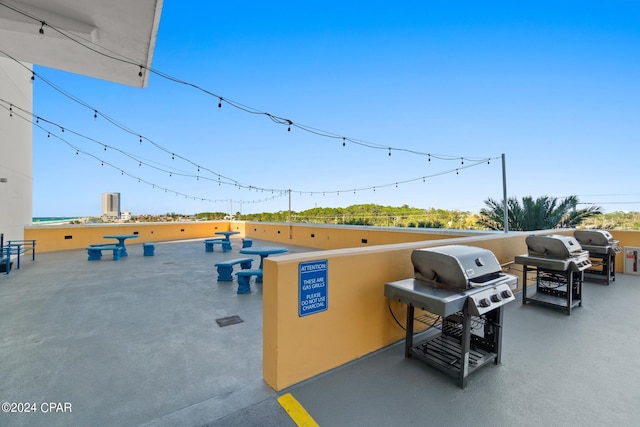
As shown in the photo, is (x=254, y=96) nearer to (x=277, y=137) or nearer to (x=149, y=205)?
(x=277, y=137)

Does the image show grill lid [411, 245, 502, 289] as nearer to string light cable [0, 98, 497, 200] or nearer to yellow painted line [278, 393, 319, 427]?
yellow painted line [278, 393, 319, 427]

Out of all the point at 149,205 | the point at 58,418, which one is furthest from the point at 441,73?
the point at 149,205

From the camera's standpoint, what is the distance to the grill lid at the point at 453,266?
2021mm

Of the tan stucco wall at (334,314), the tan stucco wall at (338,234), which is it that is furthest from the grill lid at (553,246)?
the tan stucco wall at (338,234)

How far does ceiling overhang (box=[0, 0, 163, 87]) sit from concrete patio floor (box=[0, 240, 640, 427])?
165 inches

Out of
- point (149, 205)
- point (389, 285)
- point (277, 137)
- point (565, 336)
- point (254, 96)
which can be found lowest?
point (565, 336)

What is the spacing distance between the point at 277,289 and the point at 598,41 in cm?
1035

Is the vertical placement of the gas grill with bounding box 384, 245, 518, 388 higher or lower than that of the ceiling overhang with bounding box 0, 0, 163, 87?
lower

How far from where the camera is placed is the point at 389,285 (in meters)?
2.26

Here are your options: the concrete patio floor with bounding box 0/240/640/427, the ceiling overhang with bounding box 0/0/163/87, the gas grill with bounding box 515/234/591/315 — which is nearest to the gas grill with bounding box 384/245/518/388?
the concrete patio floor with bounding box 0/240/640/427

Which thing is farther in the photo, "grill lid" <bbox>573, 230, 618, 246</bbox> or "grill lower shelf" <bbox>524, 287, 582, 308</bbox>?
"grill lid" <bbox>573, 230, 618, 246</bbox>

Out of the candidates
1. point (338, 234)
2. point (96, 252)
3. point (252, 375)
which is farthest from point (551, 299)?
point (96, 252)

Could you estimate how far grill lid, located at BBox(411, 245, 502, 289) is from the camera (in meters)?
2.02

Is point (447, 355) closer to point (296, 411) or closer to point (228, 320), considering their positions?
point (296, 411)
